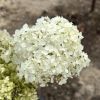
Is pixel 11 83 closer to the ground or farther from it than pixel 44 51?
closer to the ground

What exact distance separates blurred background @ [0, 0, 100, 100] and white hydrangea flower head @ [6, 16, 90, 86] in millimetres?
1778

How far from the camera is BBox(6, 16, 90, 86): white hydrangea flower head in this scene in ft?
3.33

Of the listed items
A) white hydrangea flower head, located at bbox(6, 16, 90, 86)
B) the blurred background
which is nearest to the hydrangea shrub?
white hydrangea flower head, located at bbox(6, 16, 90, 86)

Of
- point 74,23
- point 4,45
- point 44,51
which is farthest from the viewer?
point 74,23

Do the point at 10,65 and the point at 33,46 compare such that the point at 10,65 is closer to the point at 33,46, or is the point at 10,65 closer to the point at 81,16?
the point at 33,46

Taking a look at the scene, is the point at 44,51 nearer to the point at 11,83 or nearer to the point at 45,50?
the point at 45,50

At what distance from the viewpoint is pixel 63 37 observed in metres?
1.06

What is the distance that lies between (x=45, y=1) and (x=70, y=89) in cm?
288

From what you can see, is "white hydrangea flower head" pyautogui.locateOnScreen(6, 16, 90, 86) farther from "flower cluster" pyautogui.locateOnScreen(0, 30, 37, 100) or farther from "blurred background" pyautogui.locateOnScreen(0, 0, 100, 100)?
"blurred background" pyautogui.locateOnScreen(0, 0, 100, 100)

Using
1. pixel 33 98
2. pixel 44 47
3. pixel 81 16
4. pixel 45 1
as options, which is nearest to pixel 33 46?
pixel 44 47

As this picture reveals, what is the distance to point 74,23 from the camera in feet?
13.0

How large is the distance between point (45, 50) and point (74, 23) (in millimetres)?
3072

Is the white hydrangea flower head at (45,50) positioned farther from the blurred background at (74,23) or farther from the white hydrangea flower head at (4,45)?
the blurred background at (74,23)

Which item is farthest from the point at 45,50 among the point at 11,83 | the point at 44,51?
the point at 11,83
